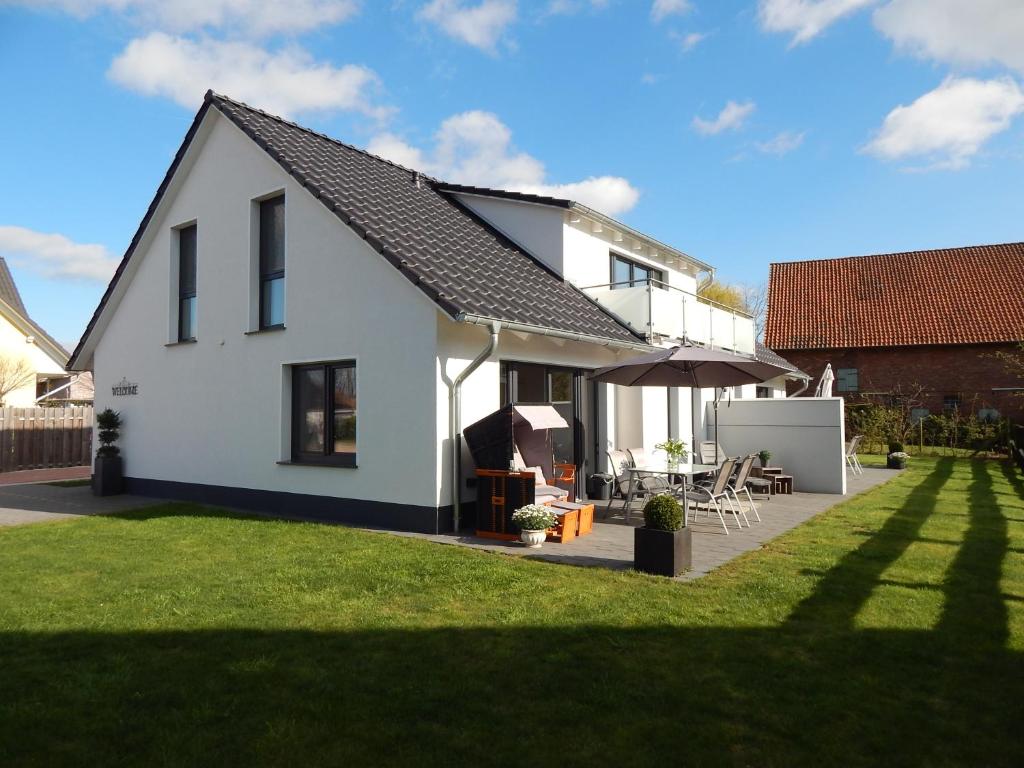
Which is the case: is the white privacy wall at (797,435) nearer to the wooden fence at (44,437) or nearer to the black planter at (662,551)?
the black planter at (662,551)

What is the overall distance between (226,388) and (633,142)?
26.9 feet

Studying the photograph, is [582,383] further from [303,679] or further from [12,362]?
[12,362]

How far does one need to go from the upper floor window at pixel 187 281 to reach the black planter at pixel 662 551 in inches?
376

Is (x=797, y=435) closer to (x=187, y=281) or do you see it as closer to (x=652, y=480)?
(x=652, y=480)

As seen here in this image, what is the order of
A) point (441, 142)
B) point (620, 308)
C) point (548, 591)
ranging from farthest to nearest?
point (441, 142) < point (620, 308) < point (548, 591)

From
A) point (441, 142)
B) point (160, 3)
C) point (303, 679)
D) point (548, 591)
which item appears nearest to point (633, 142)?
point (441, 142)

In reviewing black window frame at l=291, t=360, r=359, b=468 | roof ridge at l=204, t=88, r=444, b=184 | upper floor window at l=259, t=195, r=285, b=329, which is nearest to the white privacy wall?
roof ridge at l=204, t=88, r=444, b=184

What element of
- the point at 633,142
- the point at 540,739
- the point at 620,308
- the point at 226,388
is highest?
the point at 633,142

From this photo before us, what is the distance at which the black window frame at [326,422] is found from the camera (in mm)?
9891

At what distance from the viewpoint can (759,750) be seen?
325 cm

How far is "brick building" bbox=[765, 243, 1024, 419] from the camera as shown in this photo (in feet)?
93.7

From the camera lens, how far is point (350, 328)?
969 cm

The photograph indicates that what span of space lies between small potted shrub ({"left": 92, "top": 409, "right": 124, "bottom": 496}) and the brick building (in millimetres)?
26741

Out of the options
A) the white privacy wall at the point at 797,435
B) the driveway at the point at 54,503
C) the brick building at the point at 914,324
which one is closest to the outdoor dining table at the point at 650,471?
the white privacy wall at the point at 797,435
